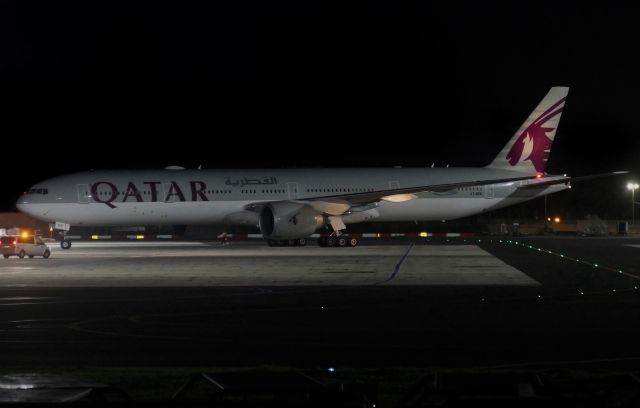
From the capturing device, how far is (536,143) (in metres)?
57.9

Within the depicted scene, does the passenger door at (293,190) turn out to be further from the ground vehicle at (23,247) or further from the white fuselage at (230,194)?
the ground vehicle at (23,247)

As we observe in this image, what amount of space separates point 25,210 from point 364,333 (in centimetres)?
3800

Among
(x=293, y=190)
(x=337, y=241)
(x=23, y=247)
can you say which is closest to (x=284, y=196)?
(x=293, y=190)

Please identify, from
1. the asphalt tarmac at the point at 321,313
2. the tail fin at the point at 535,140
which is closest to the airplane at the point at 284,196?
the tail fin at the point at 535,140

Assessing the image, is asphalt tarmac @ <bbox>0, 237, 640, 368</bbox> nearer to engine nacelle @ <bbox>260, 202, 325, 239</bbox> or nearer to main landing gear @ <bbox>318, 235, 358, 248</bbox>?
engine nacelle @ <bbox>260, 202, 325, 239</bbox>

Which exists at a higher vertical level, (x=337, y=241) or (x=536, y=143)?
(x=536, y=143)

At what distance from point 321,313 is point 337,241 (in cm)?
3050

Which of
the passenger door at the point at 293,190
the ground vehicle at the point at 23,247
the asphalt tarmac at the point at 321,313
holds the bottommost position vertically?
the asphalt tarmac at the point at 321,313

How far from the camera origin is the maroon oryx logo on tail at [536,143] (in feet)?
189

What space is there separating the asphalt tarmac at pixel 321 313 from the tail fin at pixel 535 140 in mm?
20392

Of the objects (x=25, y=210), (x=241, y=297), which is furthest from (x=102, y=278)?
(x=25, y=210)

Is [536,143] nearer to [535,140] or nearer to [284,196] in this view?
[535,140]

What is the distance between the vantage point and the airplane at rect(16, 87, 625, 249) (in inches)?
1969

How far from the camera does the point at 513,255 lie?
41031 mm
